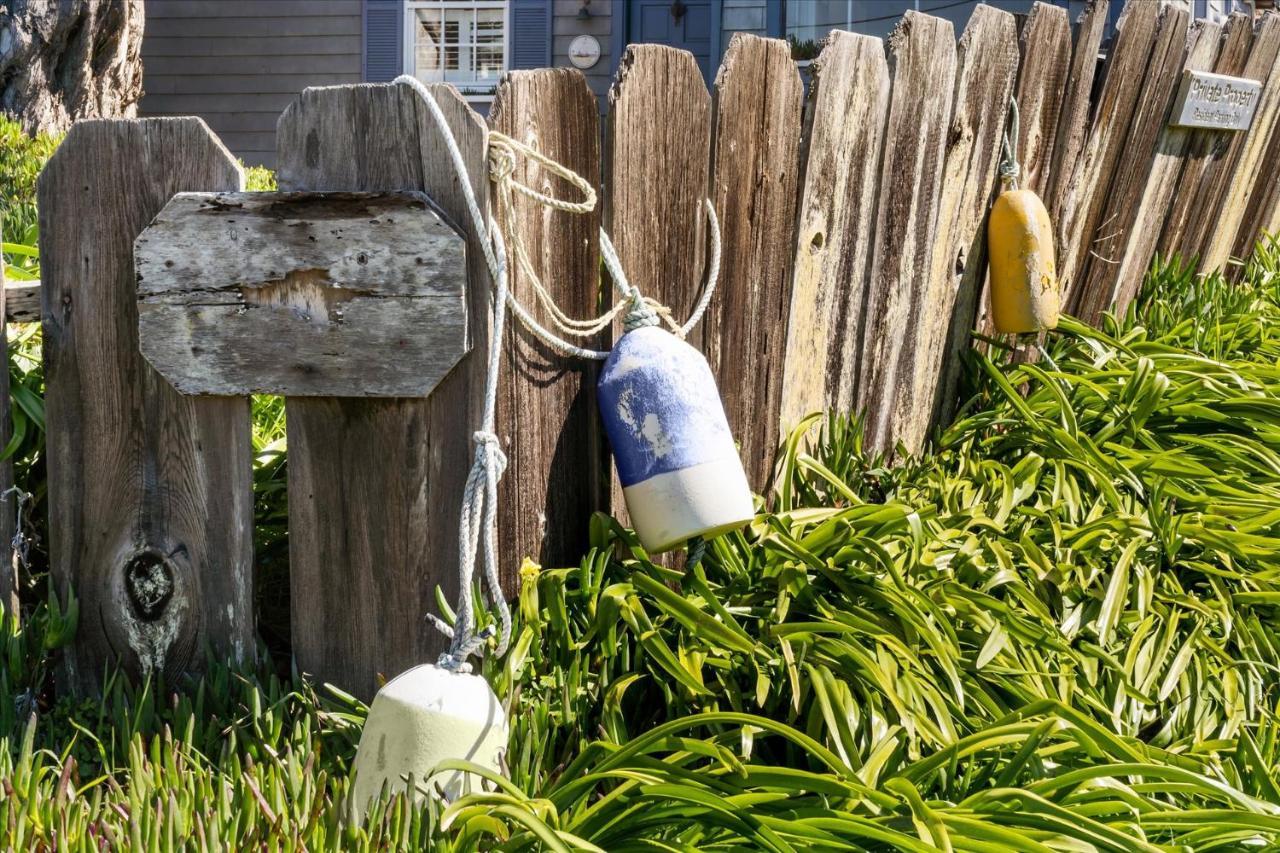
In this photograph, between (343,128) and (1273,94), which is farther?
(1273,94)

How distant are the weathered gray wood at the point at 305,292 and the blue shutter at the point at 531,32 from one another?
8.55 metres

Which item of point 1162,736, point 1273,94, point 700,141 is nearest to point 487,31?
point 1273,94

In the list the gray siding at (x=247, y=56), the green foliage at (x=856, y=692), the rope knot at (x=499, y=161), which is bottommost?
the gray siding at (x=247, y=56)

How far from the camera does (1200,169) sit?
15.1 feet

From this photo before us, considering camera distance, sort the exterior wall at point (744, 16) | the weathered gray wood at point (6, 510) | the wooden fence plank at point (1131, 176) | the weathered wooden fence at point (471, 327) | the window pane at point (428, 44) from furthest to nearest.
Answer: the window pane at point (428, 44), the exterior wall at point (744, 16), the wooden fence plank at point (1131, 176), the weathered gray wood at point (6, 510), the weathered wooden fence at point (471, 327)

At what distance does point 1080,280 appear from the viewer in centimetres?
405

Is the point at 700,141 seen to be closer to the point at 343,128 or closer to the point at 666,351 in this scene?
the point at 666,351

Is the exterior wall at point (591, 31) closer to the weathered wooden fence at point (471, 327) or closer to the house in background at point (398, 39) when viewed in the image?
the house in background at point (398, 39)

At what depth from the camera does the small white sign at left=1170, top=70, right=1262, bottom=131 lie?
423 centimetres

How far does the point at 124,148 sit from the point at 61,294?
10.3 inches

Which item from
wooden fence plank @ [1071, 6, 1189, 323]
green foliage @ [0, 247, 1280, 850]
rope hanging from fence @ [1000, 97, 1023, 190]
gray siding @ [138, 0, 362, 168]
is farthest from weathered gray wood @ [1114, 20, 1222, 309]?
gray siding @ [138, 0, 362, 168]

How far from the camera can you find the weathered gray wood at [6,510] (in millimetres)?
2143

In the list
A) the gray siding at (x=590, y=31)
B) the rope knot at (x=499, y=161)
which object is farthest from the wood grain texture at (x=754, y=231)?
the gray siding at (x=590, y=31)

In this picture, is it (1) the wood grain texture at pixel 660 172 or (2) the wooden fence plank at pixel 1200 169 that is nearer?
(1) the wood grain texture at pixel 660 172
